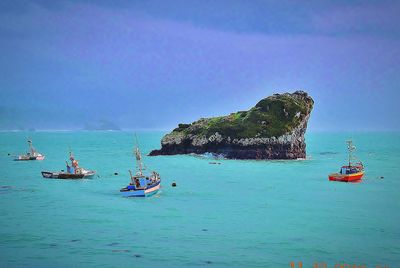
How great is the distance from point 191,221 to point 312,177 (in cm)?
4016

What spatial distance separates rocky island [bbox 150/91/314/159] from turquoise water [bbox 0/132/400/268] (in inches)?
1458

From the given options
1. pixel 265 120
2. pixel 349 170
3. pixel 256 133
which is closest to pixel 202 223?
pixel 349 170

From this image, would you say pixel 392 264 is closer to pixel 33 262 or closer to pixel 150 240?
pixel 150 240

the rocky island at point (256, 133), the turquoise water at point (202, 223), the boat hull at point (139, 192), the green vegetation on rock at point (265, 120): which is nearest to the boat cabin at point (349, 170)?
the turquoise water at point (202, 223)

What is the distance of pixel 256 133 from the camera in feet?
370

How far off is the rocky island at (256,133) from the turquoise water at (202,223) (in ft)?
121

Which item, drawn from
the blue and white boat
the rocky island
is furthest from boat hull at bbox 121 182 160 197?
the rocky island

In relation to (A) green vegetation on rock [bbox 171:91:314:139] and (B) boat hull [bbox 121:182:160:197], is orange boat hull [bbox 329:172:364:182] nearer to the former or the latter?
(B) boat hull [bbox 121:182:160:197]

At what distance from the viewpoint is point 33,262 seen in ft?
102

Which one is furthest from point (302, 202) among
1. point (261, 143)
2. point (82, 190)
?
point (261, 143)

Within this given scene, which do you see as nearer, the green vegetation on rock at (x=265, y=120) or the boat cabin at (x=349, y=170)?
the boat cabin at (x=349, y=170)

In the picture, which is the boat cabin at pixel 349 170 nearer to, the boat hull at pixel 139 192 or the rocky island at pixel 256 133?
the boat hull at pixel 139 192

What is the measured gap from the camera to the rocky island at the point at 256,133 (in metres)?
111

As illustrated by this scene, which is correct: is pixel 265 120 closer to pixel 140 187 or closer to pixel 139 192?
pixel 140 187
